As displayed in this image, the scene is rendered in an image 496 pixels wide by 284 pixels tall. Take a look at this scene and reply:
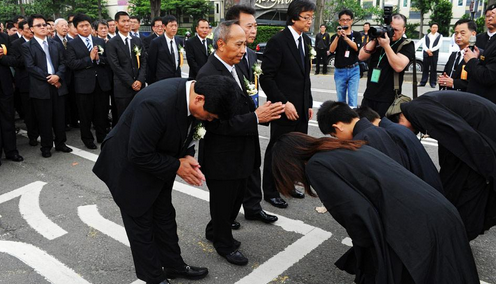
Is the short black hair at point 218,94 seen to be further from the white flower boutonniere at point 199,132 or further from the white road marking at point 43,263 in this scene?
the white road marking at point 43,263

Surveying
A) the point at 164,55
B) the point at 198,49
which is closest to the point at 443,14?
the point at 198,49

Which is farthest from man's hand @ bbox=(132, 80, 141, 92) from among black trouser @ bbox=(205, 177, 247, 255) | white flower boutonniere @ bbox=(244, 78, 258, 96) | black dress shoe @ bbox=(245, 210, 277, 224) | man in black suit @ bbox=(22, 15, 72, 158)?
black trouser @ bbox=(205, 177, 247, 255)

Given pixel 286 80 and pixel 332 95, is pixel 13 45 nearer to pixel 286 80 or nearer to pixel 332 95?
pixel 286 80

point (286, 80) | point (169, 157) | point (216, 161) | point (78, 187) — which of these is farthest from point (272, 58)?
point (78, 187)

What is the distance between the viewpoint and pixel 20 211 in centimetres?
441

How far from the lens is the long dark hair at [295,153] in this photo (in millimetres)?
2230

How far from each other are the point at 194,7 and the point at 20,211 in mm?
44250

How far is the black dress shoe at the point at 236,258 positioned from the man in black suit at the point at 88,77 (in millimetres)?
4090

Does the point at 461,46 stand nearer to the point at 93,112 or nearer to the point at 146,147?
the point at 146,147

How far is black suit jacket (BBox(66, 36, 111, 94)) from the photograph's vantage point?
254 inches

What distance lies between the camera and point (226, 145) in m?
3.17

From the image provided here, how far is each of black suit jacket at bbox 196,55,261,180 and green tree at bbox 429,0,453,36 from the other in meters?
34.1

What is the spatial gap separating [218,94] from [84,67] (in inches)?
190

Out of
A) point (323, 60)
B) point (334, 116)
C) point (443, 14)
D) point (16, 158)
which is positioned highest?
point (443, 14)
